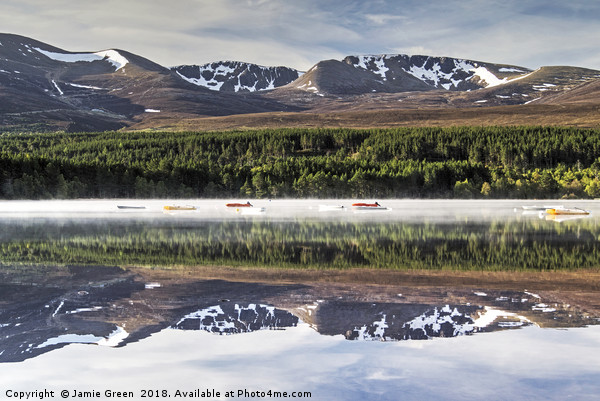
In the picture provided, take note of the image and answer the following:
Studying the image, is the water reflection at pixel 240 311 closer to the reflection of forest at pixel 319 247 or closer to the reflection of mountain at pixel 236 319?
the reflection of mountain at pixel 236 319

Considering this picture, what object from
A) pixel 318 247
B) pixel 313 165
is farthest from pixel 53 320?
pixel 313 165

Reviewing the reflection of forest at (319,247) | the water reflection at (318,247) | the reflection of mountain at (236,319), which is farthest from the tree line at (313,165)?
the reflection of mountain at (236,319)

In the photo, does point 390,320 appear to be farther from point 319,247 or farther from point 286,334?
point 319,247

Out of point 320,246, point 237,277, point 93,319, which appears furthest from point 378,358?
point 320,246

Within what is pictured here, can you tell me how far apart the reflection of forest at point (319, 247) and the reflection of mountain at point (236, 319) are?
291 inches

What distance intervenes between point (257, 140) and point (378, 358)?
163468 mm

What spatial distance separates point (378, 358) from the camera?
11.0 meters

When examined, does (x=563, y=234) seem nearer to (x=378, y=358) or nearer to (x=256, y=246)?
(x=256, y=246)

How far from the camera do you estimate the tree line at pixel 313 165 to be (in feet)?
380

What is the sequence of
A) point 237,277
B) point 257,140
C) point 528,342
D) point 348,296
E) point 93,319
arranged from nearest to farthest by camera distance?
point 528,342, point 93,319, point 348,296, point 237,277, point 257,140

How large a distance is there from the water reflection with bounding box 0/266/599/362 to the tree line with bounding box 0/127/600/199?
3679 inches

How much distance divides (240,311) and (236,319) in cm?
74

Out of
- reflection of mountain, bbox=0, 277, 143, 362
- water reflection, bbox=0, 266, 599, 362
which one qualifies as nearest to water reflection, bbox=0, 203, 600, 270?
water reflection, bbox=0, 266, 599, 362

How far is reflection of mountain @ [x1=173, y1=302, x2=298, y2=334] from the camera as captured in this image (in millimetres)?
13078
